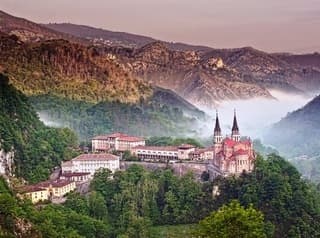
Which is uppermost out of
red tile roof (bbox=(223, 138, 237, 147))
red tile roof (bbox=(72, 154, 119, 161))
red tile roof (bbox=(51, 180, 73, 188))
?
red tile roof (bbox=(223, 138, 237, 147))

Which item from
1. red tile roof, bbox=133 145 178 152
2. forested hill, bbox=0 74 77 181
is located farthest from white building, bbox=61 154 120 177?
red tile roof, bbox=133 145 178 152

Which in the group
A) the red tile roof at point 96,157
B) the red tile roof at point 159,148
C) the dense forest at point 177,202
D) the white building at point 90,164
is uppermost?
the red tile roof at point 159,148

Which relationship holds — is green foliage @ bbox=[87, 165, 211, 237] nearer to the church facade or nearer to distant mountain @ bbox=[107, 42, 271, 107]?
the church facade

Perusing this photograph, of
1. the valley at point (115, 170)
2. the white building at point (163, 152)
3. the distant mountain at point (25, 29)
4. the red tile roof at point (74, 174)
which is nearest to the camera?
the valley at point (115, 170)

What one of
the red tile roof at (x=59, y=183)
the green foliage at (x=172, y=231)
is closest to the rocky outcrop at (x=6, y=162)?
the red tile roof at (x=59, y=183)

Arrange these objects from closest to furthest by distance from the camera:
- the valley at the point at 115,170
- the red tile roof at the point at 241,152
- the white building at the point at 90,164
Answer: the valley at the point at 115,170 < the red tile roof at the point at 241,152 < the white building at the point at 90,164

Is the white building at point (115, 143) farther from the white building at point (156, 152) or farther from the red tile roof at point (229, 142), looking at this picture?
the red tile roof at point (229, 142)

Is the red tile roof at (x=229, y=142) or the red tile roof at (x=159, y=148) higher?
the red tile roof at (x=229, y=142)
